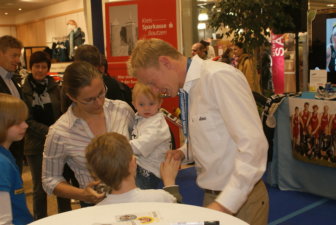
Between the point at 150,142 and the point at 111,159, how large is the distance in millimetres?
714

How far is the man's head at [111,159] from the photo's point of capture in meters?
1.71

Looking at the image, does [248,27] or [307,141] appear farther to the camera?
[248,27]

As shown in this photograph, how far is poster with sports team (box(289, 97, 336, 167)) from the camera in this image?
13.0 feet

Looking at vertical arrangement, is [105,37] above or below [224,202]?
above

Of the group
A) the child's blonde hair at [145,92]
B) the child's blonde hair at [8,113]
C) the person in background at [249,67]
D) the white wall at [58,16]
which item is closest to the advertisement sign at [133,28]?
the person in background at [249,67]

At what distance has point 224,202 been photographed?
151 centimetres

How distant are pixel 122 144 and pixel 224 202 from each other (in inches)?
20.2

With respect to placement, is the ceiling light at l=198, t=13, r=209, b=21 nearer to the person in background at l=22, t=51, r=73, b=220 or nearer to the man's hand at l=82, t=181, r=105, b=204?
the person in background at l=22, t=51, r=73, b=220

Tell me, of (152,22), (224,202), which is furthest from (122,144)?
(152,22)

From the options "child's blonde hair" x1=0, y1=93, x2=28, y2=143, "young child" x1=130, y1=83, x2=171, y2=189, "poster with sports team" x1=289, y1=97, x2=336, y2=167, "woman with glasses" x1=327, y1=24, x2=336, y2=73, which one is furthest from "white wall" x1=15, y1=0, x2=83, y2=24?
"child's blonde hair" x1=0, y1=93, x2=28, y2=143

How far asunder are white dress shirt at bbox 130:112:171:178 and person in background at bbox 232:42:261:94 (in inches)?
154

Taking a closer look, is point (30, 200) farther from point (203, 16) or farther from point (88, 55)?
point (203, 16)

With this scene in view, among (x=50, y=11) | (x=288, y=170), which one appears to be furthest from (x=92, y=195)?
(x=50, y=11)

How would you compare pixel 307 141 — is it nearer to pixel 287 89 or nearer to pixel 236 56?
pixel 236 56
